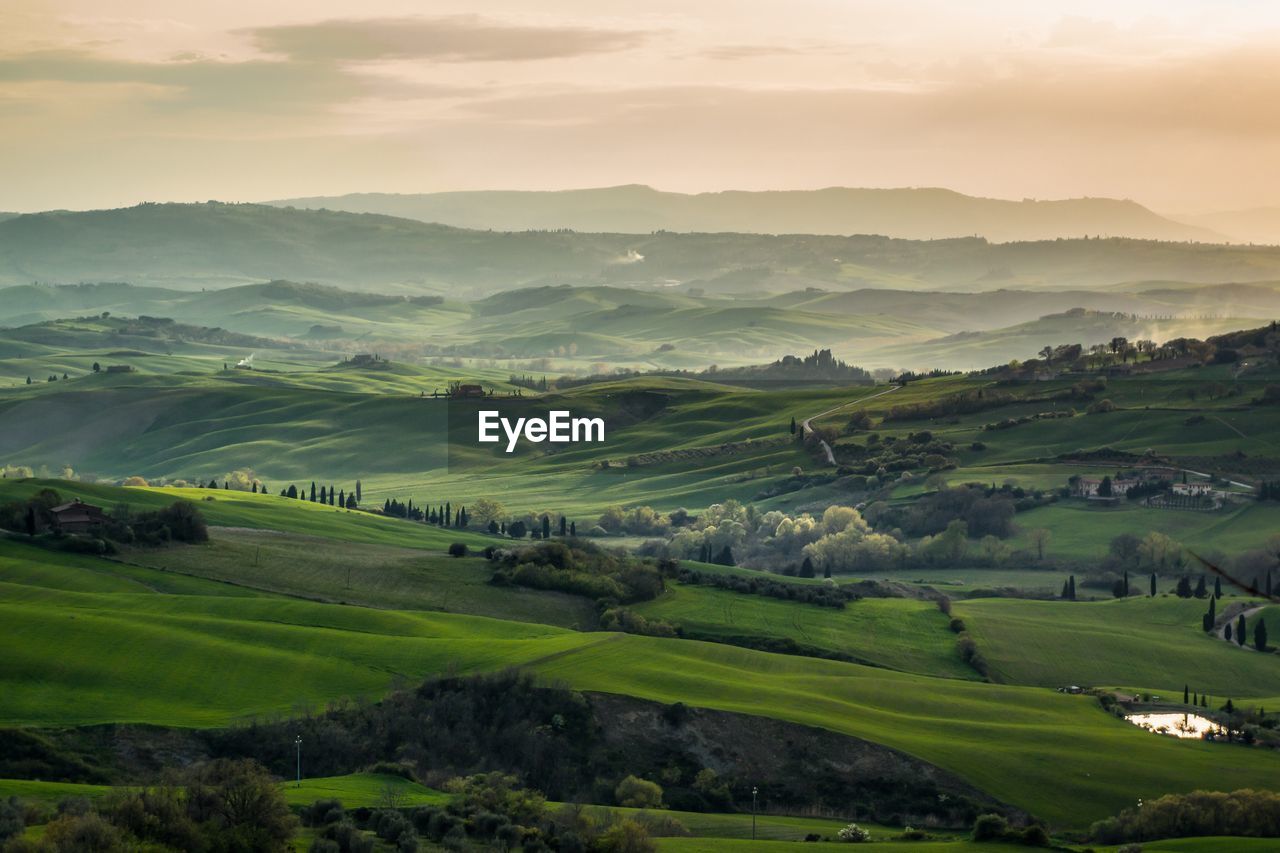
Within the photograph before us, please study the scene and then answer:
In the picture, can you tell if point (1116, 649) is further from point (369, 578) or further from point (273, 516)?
point (273, 516)

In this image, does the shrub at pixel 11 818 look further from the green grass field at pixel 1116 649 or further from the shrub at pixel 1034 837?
the green grass field at pixel 1116 649

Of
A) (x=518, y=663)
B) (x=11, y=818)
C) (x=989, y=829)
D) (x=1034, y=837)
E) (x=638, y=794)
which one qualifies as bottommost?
(x=638, y=794)

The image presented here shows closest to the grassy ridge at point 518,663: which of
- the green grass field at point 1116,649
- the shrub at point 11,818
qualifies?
the green grass field at point 1116,649

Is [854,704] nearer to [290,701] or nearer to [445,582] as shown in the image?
[290,701]

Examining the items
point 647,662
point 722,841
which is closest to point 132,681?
point 647,662

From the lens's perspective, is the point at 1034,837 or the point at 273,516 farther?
the point at 273,516

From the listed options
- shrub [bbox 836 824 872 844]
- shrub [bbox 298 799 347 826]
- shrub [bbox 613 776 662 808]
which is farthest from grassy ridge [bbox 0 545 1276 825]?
shrub [bbox 298 799 347 826]

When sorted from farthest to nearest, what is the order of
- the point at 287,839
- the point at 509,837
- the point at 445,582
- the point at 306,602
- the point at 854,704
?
the point at 445,582 → the point at 306,602 → the point at 854,704 → the point at 509,837 → the point at 287,839

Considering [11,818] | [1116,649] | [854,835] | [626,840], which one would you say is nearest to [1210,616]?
[1116,649]

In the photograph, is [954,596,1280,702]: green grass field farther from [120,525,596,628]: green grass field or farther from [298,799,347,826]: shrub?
[298,799,347,826]: shrub
